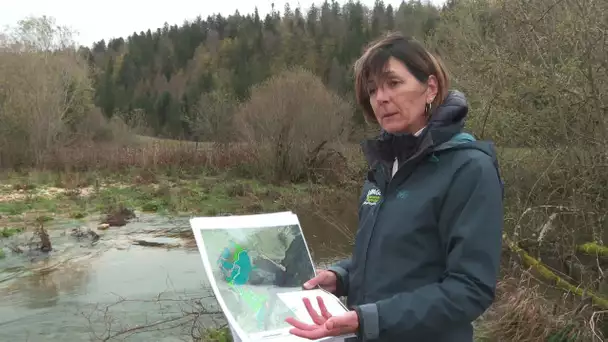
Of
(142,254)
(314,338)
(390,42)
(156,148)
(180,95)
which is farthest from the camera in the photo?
(180,95)

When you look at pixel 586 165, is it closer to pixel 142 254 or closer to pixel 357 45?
pixel 142 254

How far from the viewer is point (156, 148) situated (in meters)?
29.3

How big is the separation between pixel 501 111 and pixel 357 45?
50221 millimetres

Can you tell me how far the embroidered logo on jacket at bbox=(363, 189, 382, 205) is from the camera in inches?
68.0

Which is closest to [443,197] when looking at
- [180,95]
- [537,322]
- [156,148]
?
[537,322]

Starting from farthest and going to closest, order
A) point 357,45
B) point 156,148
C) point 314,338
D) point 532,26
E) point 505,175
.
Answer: point 357,45
point 156,148
point 505,175
point 532,26
point 314,338

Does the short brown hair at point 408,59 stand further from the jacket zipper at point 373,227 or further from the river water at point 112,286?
the river water at point 112,286

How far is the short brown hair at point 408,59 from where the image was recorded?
1.65 metres

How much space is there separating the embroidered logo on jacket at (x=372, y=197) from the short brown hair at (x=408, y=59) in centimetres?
31

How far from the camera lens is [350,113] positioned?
2519 cm

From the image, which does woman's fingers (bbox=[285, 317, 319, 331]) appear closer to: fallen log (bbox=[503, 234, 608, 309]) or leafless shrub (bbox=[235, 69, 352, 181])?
fallen log (bbox=[503, 234, 608, 309])

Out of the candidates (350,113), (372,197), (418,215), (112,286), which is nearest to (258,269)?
(372,197)

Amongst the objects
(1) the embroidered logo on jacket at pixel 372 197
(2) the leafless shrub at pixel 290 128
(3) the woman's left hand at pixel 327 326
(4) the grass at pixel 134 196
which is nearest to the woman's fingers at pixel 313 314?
(3) the woman's left hand at pixel 327 326

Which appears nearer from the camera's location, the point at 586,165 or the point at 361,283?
the point at 361,283
